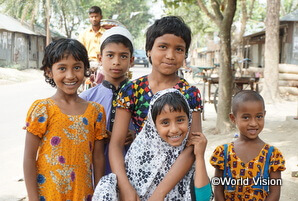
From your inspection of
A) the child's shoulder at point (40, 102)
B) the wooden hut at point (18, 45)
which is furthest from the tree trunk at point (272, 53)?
the wooden hut at point (18, 45)

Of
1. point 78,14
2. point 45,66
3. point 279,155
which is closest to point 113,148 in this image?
point 45,66

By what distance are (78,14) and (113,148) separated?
32746 millimetres

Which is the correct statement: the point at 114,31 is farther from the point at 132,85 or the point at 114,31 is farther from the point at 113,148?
the point at 113,148

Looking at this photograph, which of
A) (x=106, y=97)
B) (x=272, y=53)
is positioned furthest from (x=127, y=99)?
(x=272, y=53)

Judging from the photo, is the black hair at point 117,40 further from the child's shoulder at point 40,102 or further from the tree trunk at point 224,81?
the tree trunk at point 224,81

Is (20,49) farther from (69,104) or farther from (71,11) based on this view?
(69,104)

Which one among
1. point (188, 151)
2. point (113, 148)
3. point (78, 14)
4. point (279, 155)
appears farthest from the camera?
point (78, 14)

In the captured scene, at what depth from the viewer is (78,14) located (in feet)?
108

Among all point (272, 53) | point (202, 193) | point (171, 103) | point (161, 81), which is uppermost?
point (272, 53)

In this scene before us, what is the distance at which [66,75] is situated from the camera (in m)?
1.99

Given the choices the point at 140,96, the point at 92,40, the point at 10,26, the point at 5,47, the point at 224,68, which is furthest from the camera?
the point at 10,26

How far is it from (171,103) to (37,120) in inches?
28.7

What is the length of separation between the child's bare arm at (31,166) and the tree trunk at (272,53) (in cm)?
1019

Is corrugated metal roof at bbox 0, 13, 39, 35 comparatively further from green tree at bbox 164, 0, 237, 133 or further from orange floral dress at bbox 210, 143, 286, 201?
orange floral dress at bbox 210, 143, 286, 201
